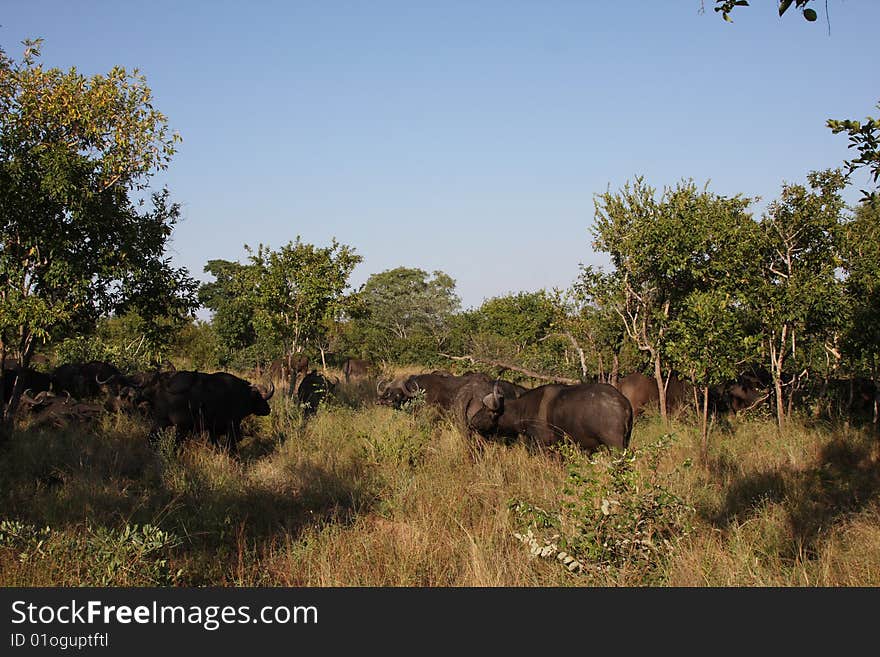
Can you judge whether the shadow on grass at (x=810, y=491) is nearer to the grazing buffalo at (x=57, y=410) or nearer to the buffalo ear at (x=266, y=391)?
the buffalo ear at (x=266, y=391)

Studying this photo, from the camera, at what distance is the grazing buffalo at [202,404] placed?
1046cm

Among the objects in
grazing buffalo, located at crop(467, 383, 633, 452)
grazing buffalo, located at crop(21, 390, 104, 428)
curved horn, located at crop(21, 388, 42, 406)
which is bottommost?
grazing buffalo, located at crop(467, 383, 633, 452)

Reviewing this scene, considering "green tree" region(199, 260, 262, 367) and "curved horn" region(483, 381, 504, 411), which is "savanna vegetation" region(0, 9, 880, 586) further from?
"green tree" region(199, 260, 262, 367)

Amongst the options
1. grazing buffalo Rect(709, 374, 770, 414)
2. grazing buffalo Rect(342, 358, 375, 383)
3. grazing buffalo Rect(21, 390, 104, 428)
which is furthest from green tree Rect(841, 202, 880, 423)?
grazing buffalo Rect(342, 358, 375, 383)

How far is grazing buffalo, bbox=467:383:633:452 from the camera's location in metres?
9.14

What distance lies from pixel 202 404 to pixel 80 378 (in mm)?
4868

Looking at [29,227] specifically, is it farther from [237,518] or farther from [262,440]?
[237,518]

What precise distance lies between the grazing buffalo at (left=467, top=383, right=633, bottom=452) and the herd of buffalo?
15 millimetres

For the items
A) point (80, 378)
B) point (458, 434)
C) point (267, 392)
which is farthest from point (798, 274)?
point (80, 378)

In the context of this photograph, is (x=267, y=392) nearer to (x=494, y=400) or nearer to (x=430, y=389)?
(x=430, y=389)

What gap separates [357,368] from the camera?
920 inches

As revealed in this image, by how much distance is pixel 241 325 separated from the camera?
2238cm

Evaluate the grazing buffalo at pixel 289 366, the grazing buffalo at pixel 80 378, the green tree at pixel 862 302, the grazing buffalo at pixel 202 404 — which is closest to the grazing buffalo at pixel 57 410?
the grazing buffalo at pixel 202 404

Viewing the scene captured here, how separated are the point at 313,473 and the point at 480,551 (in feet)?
11.6
